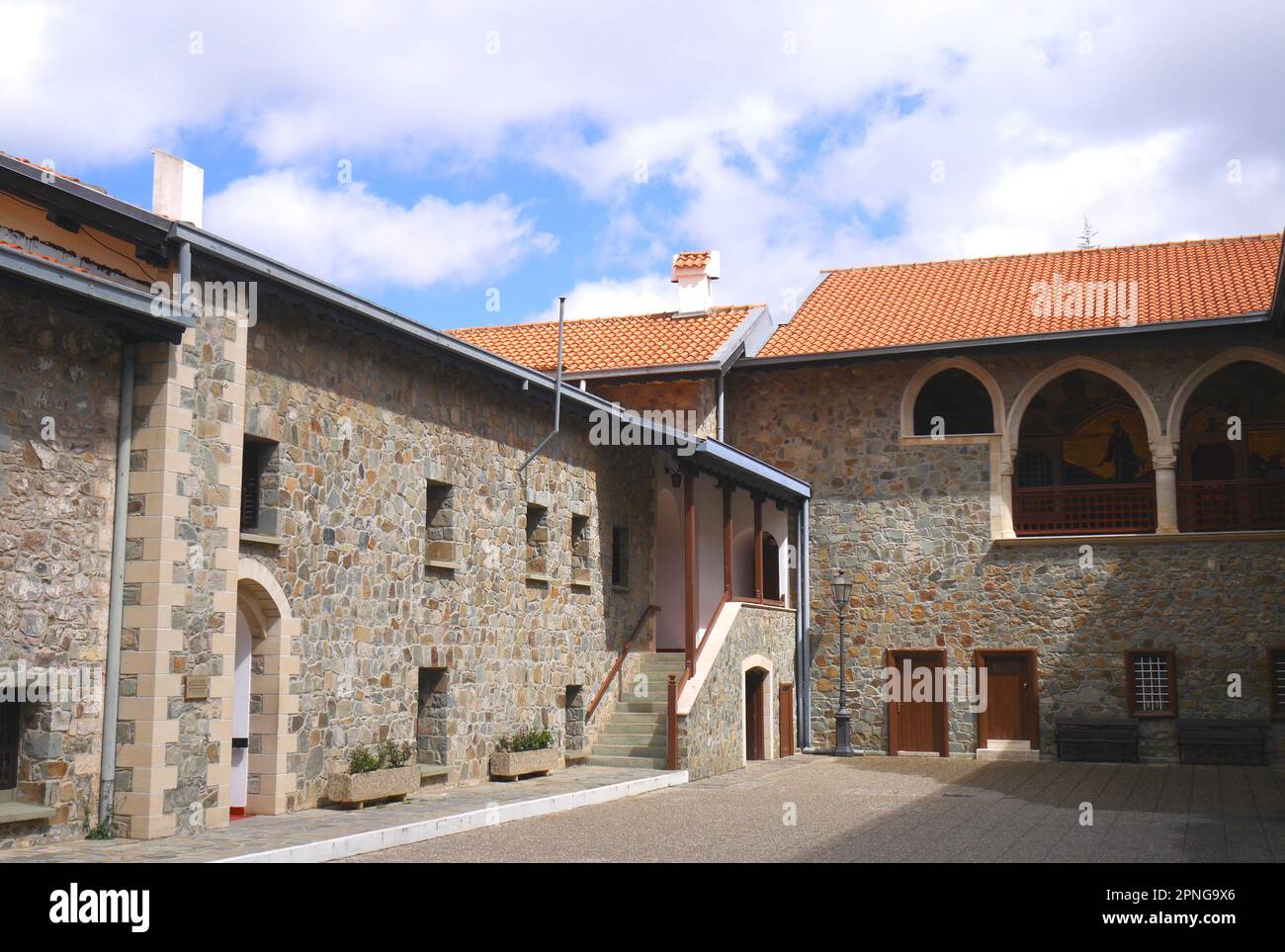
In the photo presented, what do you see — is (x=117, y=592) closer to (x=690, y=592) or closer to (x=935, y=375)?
(x=690, y=592)

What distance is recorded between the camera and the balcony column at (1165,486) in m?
20.5

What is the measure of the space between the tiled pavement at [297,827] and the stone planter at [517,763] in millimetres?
155

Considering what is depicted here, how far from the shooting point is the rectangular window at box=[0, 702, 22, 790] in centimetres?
926

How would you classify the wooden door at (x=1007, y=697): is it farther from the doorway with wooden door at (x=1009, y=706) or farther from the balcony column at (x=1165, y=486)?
the balcony column at (x=1165, y=486)

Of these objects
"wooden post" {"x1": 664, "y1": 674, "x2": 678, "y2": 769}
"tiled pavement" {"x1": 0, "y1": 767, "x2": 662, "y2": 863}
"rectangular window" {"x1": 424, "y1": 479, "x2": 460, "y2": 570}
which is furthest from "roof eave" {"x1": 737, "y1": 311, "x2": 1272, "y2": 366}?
"tiled pavement" {"x1": 0, "y1": 767, "x2": 662, "y2": 863}

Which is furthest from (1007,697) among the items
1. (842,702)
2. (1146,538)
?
(1146,538)

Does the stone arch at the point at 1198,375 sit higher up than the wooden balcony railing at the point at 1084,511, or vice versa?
the stone arch at the point at 1198,375

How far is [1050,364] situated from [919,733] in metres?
6.28

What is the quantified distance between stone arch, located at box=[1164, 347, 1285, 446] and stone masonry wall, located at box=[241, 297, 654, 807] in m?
9.10

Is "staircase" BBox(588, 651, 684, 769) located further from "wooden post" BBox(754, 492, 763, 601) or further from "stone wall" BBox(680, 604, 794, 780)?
"wooden post" BBox(754, 492, 763, 601)

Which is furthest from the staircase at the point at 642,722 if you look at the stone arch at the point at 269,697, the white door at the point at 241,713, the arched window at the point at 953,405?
the arched window at the point at 953,405

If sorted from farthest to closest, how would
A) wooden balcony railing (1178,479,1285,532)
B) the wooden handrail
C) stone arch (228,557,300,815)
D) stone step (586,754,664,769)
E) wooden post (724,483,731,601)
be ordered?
wooden balcony railing (1178,479,1285,532), wooden post (724,483,731,601), the wooden handrail, stone step (586,754,664,769), stone arch (228,557,300,815)
